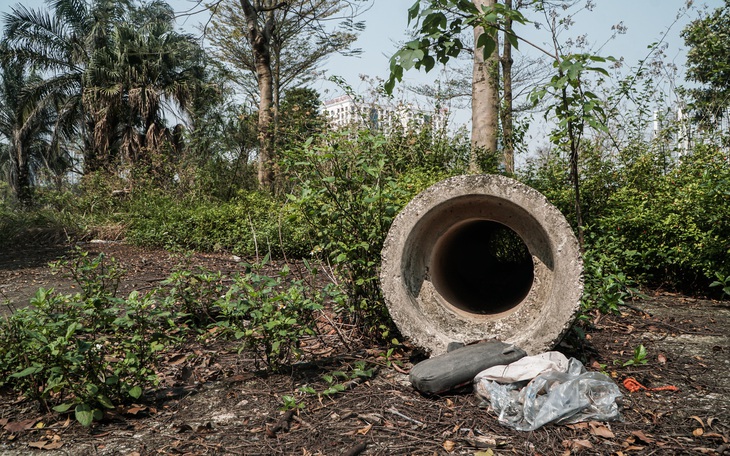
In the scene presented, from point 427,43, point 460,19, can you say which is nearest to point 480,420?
point 427,43

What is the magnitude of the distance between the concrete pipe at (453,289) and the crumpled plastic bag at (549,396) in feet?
1.29

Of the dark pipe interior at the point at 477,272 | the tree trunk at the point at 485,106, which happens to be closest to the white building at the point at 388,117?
the tree trunk at the point at 485,106

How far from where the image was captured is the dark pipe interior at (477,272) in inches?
165

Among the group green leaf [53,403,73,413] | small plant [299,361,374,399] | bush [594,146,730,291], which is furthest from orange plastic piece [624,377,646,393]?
green leaf [53,403,73,413]

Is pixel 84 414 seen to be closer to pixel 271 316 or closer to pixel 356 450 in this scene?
pixel 271 316

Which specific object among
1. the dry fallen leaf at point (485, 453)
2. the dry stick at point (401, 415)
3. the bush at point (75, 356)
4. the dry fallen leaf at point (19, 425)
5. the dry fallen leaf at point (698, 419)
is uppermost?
the bush at point (75, 356)

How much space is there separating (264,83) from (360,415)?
915 centimetres

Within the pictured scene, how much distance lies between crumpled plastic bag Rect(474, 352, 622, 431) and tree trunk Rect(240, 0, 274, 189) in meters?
7.65

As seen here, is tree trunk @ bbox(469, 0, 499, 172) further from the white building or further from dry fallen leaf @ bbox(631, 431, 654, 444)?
dry fallen leaf @ bbox(631, 431, 654, 444)

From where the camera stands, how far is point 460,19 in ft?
10.8

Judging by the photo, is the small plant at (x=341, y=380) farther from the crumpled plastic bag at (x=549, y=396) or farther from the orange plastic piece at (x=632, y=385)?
the orange plastic piece at (x=632, y=385)

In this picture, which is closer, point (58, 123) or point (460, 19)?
point (460, 19)

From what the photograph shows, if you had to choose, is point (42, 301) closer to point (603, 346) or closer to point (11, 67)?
point (603, 346)

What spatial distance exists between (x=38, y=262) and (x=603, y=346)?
8379 millimetres
